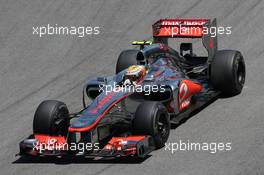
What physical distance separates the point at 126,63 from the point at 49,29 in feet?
23.9

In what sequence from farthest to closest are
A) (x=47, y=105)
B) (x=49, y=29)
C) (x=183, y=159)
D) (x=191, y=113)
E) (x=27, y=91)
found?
(x=49, y=29) < (x=27, y=91) < (x=191, y=113) < (x=47, y=105) < (x=183, y=159)

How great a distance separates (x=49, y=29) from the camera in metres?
27.6

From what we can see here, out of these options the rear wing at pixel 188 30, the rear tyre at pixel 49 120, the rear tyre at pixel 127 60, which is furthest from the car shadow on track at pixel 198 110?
the rear tyre at pixel 49 120

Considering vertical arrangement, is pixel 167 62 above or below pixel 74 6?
below

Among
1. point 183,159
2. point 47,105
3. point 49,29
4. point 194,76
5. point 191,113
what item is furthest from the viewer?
point 49,29

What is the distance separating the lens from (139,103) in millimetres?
18062

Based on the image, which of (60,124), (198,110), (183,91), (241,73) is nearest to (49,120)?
(60,124)

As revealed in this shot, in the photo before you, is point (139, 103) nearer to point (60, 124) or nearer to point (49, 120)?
point (60, 124)

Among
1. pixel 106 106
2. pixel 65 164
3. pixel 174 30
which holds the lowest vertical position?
pixel 65 164

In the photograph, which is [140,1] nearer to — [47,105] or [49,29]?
[49,29]

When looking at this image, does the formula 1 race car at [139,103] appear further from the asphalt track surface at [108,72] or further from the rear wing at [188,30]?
the asphalt track surface at [108,72]

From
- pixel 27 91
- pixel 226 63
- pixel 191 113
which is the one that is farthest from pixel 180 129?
pixel 27 91

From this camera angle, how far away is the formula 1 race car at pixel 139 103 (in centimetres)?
1677

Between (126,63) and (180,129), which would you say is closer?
(180,129)
